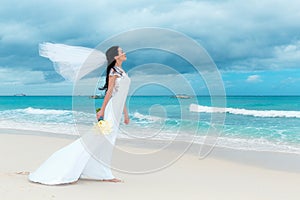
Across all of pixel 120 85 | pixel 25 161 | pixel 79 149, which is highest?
pixel 120 85

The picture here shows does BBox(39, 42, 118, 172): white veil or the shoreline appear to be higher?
BBox(39, 42, 118, 172): white veil

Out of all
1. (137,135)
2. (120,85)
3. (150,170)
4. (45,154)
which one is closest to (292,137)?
(137,135)

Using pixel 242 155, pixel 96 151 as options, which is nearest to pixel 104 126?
pixel 96 151

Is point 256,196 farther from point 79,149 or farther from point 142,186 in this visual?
point 79,149

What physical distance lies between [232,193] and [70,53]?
10.4 ft

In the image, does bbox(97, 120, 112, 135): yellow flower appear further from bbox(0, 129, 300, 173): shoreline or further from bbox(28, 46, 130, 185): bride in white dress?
bbox(0, 129, 300, 173): shoreline

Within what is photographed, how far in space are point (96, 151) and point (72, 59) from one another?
1.42 metres

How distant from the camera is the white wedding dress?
195 inches

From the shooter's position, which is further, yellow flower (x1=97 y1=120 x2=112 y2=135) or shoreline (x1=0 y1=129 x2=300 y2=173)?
shoreline (x1=0 y1=129 x2=300 y2=173)

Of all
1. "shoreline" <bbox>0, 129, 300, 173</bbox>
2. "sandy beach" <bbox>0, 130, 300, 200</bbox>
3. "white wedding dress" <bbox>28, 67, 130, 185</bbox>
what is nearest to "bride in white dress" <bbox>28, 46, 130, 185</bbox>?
A: "white wedding dress" <bbox>28, 67, 130, 185</bbox>

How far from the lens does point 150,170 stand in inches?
271

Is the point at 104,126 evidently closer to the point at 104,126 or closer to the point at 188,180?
the point at 104,126

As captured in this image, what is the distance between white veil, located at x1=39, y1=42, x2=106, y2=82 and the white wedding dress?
40 centimetres

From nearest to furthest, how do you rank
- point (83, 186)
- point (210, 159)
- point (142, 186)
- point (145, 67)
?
point (83, 186) < point (142, 186) < point (145, 67) < point (210, 159)
